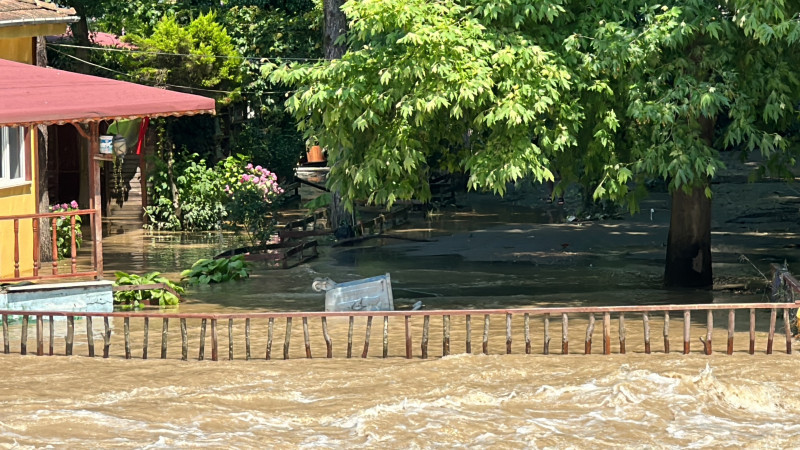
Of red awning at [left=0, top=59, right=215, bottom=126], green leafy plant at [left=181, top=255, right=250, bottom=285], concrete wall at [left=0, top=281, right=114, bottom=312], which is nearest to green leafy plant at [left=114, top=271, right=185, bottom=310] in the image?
concrete wall at [left=0, top=281, right=114, bottom=312]

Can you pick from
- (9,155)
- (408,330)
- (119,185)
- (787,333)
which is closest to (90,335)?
(408,330)

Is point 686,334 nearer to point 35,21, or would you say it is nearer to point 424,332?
point 424,332

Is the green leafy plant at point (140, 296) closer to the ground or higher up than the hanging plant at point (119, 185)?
closer to the ground

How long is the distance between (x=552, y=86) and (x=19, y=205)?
26.6ft

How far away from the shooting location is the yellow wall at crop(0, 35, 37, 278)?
18.0 metres

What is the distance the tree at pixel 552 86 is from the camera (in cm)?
1619

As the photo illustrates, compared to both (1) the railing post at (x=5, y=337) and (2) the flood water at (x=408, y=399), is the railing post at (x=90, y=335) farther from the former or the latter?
(1) the railing post at (x=5, y=337)

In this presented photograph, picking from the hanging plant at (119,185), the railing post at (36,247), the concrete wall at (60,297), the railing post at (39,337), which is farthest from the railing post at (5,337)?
the hanging plant at (119,185)

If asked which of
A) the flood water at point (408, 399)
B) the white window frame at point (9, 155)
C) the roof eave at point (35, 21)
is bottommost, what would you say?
the flood water at point (408, 399)

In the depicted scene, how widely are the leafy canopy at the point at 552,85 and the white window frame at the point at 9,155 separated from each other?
4.25m

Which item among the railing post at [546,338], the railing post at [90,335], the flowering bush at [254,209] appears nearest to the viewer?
the railing post at [90,335]

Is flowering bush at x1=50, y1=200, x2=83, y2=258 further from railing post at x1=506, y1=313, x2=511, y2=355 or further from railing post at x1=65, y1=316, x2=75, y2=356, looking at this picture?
railing post at x1=506, y1=313, x2=511, y2=355

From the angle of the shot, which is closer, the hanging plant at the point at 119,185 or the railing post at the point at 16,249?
the railing post at the point at 16,249

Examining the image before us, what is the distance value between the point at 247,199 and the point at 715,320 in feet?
36.2
